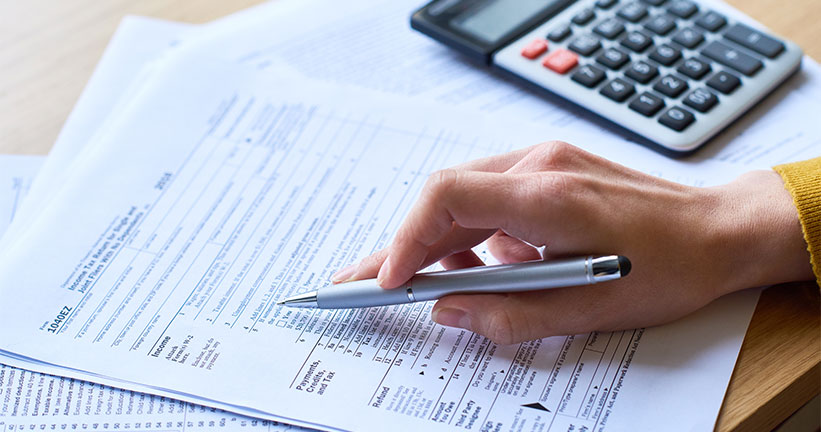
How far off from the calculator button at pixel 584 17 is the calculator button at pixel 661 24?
2.0 inches

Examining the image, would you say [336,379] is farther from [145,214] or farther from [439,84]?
[439,84]

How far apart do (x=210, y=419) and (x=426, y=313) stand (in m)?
0.15

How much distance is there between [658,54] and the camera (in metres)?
0.69

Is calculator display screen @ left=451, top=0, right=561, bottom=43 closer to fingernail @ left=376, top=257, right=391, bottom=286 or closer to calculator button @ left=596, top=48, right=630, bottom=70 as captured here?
calculator button @ left=596, top=48, right=630, bottom=70

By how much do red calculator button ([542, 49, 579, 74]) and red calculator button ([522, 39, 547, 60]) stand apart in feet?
0.03

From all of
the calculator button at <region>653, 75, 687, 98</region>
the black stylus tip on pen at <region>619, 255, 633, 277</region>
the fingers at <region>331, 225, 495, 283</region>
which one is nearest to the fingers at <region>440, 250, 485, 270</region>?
the fingers at <region>331, 225, 495, 283</region>

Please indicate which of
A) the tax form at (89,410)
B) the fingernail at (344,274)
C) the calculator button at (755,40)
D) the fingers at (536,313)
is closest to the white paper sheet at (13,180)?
the tax form at (89,410)

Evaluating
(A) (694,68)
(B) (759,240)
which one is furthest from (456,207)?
(A) (694,68)

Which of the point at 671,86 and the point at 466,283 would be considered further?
the point at 671,86

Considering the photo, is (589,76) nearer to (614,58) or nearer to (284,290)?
(614,58)

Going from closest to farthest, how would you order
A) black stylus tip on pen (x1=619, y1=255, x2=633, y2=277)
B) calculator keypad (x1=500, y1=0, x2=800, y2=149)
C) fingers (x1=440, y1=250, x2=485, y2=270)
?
black stylus tip on pen (x1=619, y1=255, x2=633, y2=277) → fingers (x1=440, y1=250, x2=485, y2=270) → calculator keypad (x1=500, y1=0, x2=800, y2=149)

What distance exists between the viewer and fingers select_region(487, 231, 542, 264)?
53 cm

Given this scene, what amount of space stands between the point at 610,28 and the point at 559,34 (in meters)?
0.05

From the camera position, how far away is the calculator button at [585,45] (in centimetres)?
70
